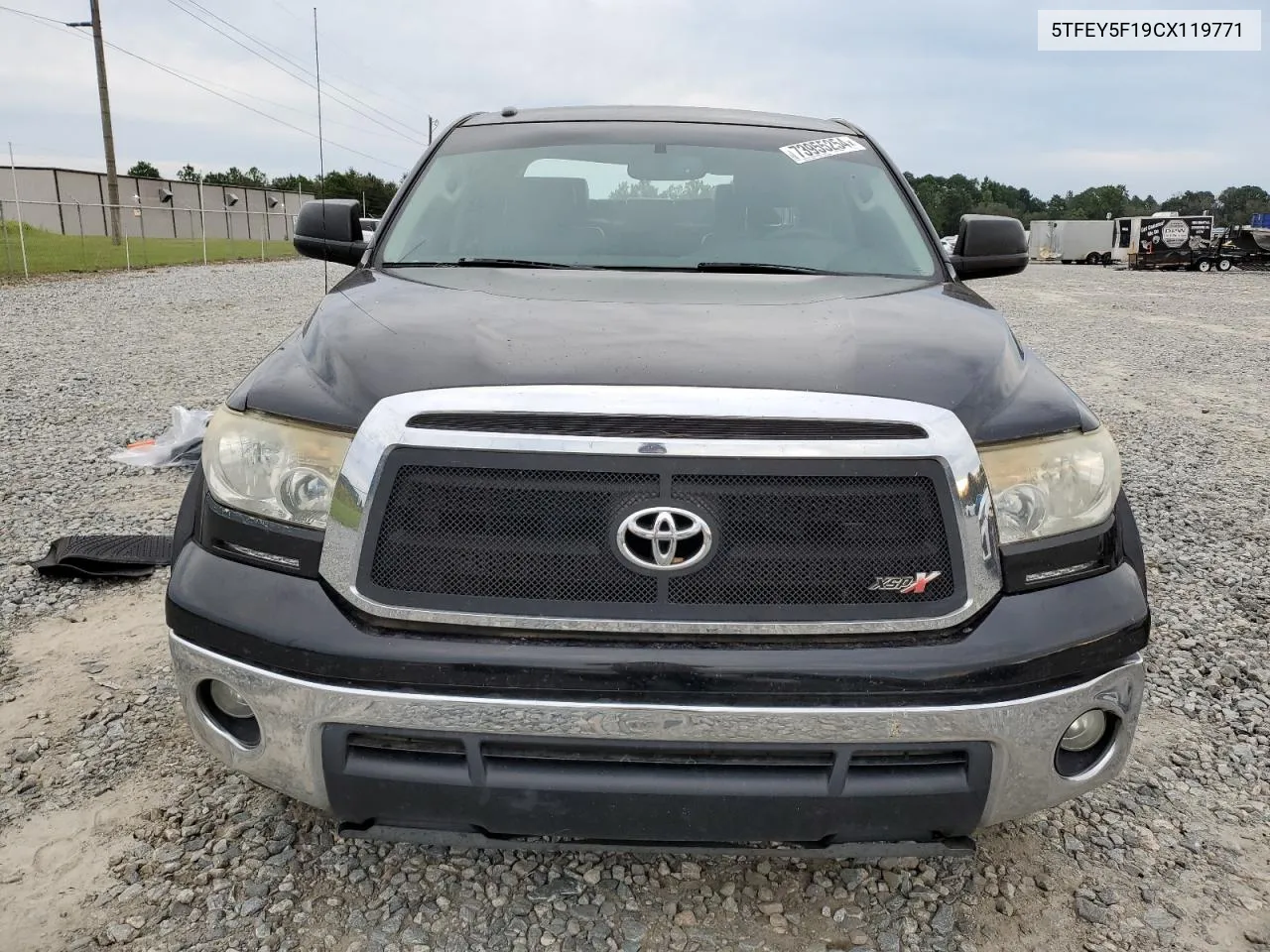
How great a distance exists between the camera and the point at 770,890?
7.64ft

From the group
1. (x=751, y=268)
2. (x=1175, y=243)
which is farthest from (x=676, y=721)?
(x=1175, y=243)

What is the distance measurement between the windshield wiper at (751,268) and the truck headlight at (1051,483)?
1.17 m

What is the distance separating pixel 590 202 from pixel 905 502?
190 cm

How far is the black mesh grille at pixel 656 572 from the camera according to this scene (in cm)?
178

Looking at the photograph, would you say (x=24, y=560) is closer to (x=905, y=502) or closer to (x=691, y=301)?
(x=691, y=301)

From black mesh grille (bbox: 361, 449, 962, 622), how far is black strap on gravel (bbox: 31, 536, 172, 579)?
274cm

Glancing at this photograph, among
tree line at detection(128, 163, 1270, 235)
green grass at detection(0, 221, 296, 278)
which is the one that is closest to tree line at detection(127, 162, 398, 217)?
tree line at detection(128, 163, 1270, 235)

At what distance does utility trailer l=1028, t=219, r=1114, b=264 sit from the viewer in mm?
54469

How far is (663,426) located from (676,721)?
0.53m

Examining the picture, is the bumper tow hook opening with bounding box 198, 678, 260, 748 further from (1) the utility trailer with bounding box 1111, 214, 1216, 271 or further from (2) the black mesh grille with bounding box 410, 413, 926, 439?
(1) the utility trailer with bounding box 1111, 214, 1216, 271

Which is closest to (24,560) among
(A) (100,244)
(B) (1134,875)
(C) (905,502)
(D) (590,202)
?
(D) (590,202)

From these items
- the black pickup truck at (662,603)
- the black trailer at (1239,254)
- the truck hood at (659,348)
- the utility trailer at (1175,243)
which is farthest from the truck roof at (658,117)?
the black trailer at (1239,254)

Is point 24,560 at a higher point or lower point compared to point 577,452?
lower

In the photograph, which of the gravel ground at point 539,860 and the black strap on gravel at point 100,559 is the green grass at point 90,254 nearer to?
the black strap on gravel at point 100,559
